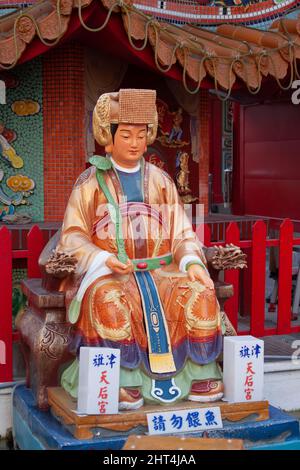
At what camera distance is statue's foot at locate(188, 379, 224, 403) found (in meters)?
4.04

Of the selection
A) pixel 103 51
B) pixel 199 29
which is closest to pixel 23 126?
pixel 103 51

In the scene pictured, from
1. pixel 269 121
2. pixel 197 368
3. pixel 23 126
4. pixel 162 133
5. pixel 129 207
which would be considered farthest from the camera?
pixel 269 121

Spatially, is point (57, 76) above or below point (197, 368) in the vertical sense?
above

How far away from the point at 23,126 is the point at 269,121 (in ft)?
13.5

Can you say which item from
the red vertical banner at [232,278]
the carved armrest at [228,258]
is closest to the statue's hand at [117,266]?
the carved armrest at [228,258]

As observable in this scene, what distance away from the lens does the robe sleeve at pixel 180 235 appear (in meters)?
4.37

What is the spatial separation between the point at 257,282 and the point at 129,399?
2.17 metres

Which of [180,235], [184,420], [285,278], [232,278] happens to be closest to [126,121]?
[180,235]

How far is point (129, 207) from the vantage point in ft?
14.3

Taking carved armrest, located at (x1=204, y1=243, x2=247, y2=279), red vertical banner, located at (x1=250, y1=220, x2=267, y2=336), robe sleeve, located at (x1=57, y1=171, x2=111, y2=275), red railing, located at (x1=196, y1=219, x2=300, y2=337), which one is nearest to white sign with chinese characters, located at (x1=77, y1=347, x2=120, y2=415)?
robe sleeve, located at (x1=57, y1=171, x2=111, y2=275)

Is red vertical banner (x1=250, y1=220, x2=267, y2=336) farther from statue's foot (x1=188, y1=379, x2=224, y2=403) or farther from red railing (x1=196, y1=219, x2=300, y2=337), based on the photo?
statue's foot (x1=188, y1=379, x2=224, y2=403)

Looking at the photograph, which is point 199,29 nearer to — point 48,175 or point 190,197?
point 190,197

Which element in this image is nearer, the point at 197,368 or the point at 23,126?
the point at 197,368

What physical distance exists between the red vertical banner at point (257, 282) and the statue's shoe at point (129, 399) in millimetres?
1993
